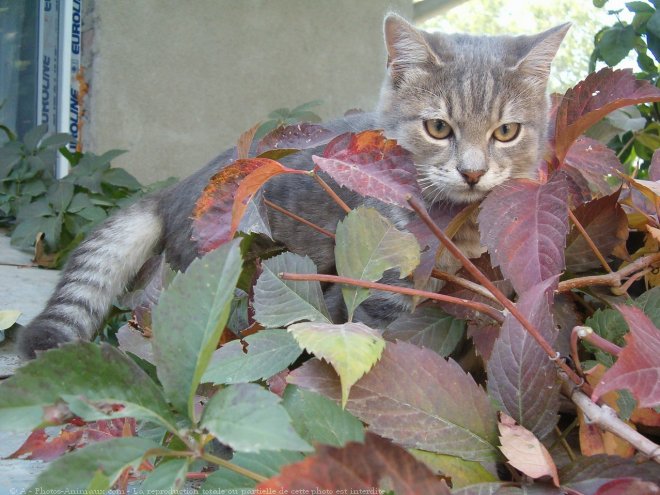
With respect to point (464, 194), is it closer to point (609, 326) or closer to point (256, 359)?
point (609, 326)

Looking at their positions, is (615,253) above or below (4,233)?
above

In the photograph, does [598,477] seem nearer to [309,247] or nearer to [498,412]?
[498,412]

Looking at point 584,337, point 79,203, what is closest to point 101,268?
point 79,203

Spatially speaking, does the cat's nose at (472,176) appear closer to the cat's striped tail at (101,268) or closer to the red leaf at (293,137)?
the red leaf at (293,137)

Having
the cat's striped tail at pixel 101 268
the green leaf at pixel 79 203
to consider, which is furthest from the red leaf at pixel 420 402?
the green leaf at pixel 79 203

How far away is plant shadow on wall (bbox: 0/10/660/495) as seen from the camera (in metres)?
0.48

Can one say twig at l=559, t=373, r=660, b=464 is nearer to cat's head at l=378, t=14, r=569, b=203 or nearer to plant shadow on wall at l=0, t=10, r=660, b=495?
plant shadow on wall at l=0, t=10, r=660, b=495

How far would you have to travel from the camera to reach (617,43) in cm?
232

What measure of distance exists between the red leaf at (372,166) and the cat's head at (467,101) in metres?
0.74

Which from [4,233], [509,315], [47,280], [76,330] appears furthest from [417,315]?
[4,233]

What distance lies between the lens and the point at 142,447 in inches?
18.9

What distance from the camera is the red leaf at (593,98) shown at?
79 cm

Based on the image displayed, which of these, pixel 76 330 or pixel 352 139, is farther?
pixel 76 330

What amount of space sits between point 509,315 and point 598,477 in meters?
0.16
